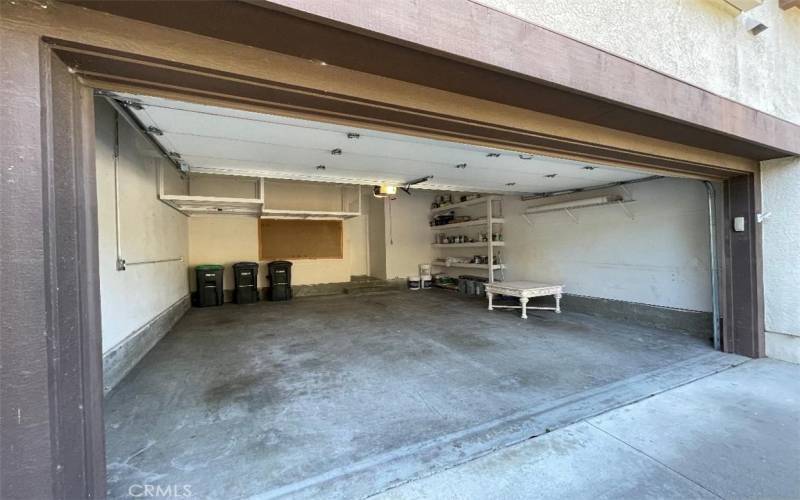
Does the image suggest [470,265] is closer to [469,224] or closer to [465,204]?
[469,224]

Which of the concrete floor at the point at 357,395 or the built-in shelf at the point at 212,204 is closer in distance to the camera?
the concrete floor at the point at 357,395

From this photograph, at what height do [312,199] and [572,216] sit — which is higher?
[312,199]

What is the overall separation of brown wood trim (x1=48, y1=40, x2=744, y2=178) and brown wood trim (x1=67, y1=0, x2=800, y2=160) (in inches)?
5.4

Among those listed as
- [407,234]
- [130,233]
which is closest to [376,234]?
[407,234]

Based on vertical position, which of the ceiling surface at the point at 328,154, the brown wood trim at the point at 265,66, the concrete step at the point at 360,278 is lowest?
the concrete step at the point at 360,278

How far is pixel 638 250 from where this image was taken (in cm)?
502

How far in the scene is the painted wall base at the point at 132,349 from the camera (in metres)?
2.81

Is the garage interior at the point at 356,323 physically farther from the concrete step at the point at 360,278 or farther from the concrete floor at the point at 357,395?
the concrete step at the point at 360,278

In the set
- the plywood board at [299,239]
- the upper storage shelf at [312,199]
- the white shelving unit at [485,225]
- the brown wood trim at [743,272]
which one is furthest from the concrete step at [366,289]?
the brown wood trim at [743,272]

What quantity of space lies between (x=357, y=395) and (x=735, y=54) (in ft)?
13.6

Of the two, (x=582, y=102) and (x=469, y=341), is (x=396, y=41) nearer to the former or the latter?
(x=582, y=102)

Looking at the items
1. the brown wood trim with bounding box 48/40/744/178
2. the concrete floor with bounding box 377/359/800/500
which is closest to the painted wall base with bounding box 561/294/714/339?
the concrete floor with bounding box 377/359/800/500

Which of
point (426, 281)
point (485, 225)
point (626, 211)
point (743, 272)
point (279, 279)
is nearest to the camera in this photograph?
point (743, 272)

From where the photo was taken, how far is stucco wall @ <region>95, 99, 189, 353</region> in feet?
9.07
